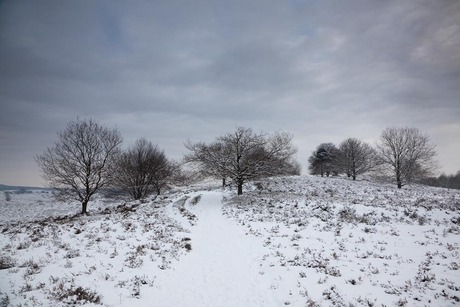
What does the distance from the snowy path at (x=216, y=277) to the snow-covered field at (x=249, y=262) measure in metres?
0.04

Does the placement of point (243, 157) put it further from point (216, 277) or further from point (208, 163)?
point (216, 277)

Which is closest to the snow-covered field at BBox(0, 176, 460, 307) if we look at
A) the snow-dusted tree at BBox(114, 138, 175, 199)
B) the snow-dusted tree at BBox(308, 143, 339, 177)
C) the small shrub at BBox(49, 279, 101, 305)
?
the small shrub at BBox(49, 279, 101, 305)

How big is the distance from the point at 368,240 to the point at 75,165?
24590 millimetres

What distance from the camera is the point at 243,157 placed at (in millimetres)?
30188

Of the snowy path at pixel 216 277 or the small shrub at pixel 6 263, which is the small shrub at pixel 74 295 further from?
the small shrub at pixel 6 263

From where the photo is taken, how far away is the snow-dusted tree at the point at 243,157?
29.5 metres

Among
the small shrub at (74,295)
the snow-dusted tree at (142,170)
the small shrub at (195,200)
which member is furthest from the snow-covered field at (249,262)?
the snow-dusted tree at (142,170)

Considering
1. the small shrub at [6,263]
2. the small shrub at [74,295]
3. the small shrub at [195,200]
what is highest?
the small shrub at [195,200]

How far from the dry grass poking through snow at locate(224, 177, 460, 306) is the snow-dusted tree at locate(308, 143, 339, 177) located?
43.6 metres

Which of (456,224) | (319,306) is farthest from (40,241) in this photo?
(456,224)

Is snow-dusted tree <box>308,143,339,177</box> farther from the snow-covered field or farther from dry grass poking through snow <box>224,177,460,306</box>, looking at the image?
the snow-covered field

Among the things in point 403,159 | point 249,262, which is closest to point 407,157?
point 403,159

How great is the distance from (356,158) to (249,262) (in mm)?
48761

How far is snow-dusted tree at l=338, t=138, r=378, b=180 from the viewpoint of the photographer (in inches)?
1918
